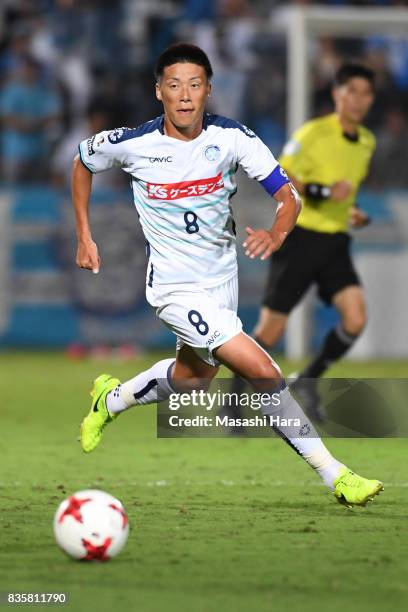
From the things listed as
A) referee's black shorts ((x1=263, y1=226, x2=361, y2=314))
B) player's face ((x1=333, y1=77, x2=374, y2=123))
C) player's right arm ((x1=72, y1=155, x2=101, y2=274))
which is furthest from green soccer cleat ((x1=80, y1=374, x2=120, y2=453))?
player's face ((x1=333, y1=77, x2=374, y2=123))

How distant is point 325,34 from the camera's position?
47.7ft

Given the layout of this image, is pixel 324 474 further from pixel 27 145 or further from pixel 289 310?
pixel 27 145

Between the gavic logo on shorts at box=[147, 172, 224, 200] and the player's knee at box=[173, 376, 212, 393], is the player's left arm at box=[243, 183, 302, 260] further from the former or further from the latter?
the player's knee at box=[173, 376, 212, 393]

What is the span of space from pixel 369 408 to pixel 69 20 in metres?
8.20

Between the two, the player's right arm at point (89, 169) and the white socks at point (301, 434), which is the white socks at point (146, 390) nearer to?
the player's right arm at point (89, 169)

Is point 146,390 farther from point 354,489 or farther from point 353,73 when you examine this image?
point 353,73

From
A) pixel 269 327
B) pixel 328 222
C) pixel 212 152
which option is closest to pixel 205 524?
pixel 212 152

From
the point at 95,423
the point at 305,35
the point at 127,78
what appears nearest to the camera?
the point at 95,423

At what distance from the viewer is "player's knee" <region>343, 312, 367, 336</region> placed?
9.42 metres

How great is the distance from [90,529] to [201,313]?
1685 millimetres

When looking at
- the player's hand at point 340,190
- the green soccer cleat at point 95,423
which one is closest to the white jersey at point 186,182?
the green soccer cleat at point 95,423

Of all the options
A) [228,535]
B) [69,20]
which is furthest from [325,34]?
[228,535]

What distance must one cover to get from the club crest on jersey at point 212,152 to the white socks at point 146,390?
1180mm

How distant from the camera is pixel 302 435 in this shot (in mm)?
6164
